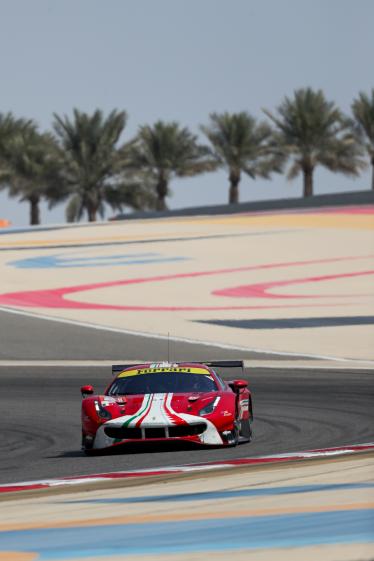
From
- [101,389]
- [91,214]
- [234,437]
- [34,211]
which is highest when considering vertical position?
[34,211]

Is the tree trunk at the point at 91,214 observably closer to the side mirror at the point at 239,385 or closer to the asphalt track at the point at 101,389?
the asphalt track at the point at 101,389

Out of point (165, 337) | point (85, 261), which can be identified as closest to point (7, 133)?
point (85, 261)

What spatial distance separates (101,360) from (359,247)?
82.5ft

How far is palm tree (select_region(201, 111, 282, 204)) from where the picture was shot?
67.8m

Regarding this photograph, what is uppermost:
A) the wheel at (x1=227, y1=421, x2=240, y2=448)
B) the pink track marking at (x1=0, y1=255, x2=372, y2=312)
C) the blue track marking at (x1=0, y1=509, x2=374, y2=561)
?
the pink track marking at (x1=0, y1=255, x2=372, y2=312)

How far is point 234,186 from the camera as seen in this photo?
7150 centimetres

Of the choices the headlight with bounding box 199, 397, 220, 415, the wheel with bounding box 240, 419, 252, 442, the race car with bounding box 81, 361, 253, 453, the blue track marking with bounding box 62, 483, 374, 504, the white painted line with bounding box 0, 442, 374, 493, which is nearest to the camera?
the blue track marking with bounding box 62, 483, 374, 504

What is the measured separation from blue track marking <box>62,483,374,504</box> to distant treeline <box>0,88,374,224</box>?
57.2 m

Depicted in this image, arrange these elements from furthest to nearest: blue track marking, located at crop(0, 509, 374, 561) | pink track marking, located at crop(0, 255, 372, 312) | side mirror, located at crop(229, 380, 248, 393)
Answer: pink track marking, located at crop(0, 255, 372, 312), side mirror, located at crop(229, 380, 248, 393), blue track marking, located at crop(0, 509, 374, 561)

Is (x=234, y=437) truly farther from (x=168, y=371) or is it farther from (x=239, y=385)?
(x=168, y=371)

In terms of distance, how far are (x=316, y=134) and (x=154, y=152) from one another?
31.1 feet

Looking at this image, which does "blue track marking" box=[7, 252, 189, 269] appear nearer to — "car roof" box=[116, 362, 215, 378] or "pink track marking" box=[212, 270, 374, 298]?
"pink track marking" box=[212, 270, 374, 298]

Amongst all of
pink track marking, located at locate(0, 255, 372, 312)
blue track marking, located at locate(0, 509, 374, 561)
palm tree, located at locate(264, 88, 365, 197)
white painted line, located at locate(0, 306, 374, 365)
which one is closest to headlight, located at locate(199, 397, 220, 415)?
blue track marking, located at locate(0, 509, 374, 561)

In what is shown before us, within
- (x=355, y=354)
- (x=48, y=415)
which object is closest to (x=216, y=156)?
(x=355, y=354)
